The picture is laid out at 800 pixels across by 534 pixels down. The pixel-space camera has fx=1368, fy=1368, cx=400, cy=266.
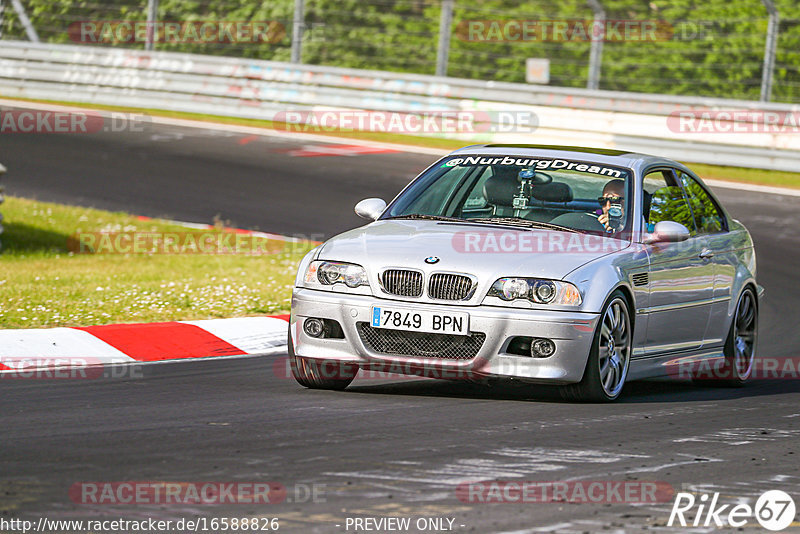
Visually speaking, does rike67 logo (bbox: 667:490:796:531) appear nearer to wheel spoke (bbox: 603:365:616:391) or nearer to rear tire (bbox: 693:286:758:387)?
wheel spoke (bbox: 603:365:616:391)

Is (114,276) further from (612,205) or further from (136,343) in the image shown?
(612,205)

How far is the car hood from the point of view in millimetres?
7449

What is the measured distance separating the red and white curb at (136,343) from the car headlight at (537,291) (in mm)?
2709

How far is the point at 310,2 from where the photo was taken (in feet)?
103

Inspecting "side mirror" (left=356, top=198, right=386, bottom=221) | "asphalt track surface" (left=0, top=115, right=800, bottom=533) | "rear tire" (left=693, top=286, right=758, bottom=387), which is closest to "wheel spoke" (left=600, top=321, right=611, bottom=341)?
"asphalt track surface" (left=0, top=115, right=800, bottom=533)

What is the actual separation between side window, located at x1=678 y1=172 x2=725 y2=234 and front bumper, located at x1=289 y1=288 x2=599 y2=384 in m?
2.16

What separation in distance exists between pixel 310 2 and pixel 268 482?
88.5 ft

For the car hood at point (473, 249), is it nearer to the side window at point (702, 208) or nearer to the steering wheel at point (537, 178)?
the steering wheel at point (537, 178)

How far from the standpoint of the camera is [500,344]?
24.1 feet

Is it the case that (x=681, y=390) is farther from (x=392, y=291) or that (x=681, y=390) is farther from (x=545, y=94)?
(x=545, y=94)

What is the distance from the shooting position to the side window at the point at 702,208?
30.6 feet

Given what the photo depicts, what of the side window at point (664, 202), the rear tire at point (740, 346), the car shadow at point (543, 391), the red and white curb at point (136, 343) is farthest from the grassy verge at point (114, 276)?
the rear tire at point (740, 346)

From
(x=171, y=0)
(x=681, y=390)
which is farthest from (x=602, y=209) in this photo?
(x=171, y=0)

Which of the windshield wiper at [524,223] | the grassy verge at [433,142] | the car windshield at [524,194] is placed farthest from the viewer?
the grassy verge at [433,142]
